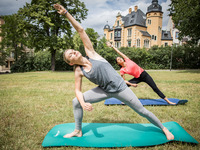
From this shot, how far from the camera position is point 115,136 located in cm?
289

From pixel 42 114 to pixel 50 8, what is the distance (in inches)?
828

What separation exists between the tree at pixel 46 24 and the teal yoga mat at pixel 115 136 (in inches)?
811

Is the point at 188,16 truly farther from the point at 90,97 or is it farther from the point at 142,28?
the point at 142,28

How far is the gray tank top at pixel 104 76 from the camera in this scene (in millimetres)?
2505

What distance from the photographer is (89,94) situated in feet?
9.02

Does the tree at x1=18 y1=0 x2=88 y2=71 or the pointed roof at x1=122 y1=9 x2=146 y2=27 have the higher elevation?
the pointed roof at x1=122 y1=9 x2=146 y2=27

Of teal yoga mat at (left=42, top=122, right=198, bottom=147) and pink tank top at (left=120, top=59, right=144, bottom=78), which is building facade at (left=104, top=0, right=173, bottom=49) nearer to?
pink tank top at (left=120, top=59, right=144, bottom=78)

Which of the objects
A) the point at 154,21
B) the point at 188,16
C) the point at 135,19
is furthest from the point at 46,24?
the point at 154,21

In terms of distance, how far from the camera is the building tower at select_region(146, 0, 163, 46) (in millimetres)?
42625

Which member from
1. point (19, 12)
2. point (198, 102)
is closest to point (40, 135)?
point (198, 102)

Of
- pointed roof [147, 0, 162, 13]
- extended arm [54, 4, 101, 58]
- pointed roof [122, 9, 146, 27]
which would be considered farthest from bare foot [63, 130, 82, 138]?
pointed roof [147, 0, 162, 13]

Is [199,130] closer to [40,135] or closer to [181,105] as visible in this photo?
[181,105]

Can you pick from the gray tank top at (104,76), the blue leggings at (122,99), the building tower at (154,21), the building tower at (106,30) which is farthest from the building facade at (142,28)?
the gray tank top at (104,76)

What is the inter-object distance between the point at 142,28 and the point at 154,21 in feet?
13.3
